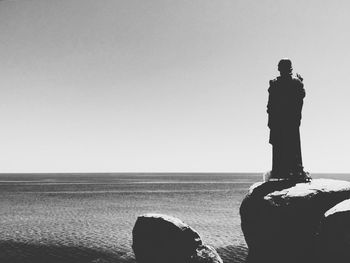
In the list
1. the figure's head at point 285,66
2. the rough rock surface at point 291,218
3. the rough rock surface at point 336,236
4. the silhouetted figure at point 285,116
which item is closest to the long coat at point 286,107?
the silhouetted figure at point 285,116

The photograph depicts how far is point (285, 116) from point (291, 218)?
4659mm

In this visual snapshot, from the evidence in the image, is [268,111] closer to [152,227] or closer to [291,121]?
[291,121]

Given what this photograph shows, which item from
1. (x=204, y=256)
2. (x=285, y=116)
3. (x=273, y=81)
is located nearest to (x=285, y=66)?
(x=273, y=81)

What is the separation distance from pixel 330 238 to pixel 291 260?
8.83ft

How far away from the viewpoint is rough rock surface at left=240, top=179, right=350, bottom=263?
12414mm

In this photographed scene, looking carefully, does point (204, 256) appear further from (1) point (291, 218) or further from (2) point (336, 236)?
(2) point (336, 236)

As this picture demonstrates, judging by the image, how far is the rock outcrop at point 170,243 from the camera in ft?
45.8

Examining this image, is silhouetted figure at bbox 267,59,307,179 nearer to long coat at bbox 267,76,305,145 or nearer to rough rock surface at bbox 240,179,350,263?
long coat at bbox 267,76,305,145

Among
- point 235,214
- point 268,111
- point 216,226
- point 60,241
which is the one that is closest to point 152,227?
point 268,111

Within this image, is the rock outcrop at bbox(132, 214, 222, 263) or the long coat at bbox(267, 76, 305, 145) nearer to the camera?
the rock outcrop at bbox(132, 214, 222, 263)

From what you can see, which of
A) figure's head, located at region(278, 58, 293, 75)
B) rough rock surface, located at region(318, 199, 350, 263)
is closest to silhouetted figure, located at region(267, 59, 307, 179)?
figure's head, located at region(278, 58, 293, 75)

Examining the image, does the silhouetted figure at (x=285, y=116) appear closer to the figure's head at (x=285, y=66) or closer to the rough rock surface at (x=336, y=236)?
the figure's head at (x=285, y=66)

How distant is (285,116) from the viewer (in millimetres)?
15406

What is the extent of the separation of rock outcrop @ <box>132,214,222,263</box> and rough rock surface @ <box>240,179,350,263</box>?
2.03 meters
